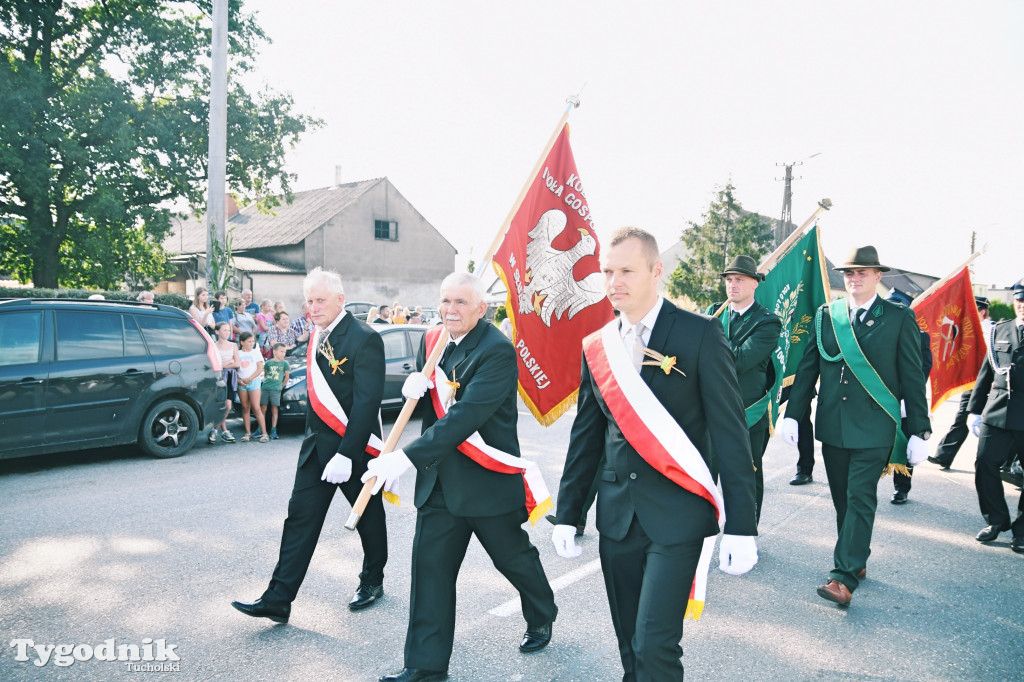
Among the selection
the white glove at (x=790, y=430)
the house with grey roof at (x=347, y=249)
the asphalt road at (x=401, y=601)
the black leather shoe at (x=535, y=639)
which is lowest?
the asphalt road at (x=401, y=601)

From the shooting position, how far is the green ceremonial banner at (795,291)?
704cm

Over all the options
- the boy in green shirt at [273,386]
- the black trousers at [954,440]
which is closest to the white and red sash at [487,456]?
the boy in green shirt at [273,386]

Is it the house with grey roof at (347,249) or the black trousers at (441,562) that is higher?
the house with grey roof at (347,249)

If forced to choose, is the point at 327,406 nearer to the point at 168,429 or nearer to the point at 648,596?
the point at 648,596

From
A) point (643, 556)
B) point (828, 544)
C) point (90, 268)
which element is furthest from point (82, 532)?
point (90, 268)

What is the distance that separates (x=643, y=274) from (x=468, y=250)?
44.6 meters

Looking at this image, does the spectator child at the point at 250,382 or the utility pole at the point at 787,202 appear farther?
the utility pole at the point at 787,202

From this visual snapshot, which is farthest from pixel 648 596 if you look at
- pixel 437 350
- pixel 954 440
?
pixel 954 440

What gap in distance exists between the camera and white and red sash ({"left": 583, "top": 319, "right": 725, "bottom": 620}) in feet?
8.10

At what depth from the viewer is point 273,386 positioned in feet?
30.6

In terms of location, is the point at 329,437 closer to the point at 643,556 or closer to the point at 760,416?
the point at 643,556

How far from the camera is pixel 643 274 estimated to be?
2547mm

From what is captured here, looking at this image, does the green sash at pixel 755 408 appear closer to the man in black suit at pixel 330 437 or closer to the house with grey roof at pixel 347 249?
the man in black suit at pixel 330 437

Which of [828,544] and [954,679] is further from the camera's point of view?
[828,544]
